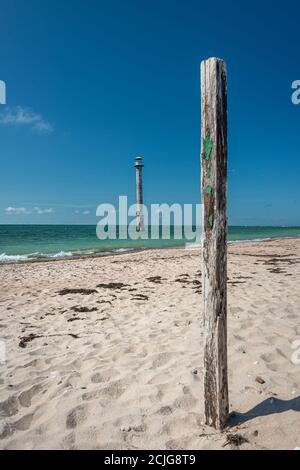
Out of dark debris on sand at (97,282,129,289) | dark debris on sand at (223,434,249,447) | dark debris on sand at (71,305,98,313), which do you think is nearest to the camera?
dark debris on sand at (223,434,249,447)

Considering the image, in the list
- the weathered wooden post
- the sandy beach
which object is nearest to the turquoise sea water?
the sandy beach

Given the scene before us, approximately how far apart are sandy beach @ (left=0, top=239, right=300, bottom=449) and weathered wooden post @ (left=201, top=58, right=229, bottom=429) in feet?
1.30

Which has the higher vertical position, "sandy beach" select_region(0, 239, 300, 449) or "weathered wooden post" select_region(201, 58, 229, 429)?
"weathered wooden post" select_region(201, 58, 229, 429)

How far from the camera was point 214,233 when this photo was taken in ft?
8.38

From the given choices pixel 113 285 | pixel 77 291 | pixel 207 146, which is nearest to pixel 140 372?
pixel 207 146

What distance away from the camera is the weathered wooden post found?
8.09ft

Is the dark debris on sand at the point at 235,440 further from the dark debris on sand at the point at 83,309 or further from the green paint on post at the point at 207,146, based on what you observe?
the dark debris on sand at the point at 83,309

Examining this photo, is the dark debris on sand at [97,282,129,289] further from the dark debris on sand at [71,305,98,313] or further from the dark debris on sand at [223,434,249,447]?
the dark debris on sand at [223,434,249,447]

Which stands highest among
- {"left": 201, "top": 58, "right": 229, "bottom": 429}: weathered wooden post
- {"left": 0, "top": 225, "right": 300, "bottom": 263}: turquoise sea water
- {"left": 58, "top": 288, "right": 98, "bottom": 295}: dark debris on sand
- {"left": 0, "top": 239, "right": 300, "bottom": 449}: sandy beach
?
{"left": 201, "top": 58, "right": 229, "bottom": 429}: weathered wooden post

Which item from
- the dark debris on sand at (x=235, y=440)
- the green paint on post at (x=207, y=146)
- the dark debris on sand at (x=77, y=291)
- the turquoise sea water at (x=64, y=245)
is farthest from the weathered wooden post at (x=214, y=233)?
the turquoise sea water at (x=64, y=245)

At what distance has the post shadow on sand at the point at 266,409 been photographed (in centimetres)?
276

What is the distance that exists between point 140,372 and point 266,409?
4.78 feet

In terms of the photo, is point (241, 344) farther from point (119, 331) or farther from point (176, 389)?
point (119, 331)
